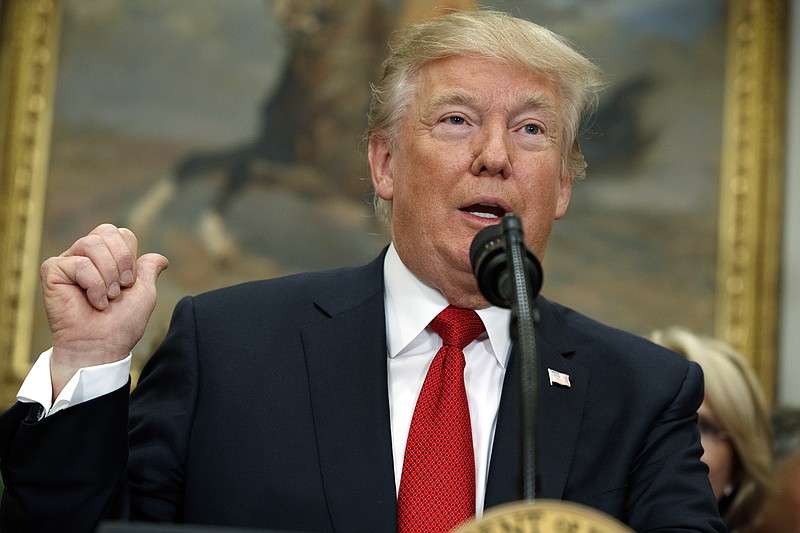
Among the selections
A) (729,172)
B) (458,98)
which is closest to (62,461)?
(458,98)

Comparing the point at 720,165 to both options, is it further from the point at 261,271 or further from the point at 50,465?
the point at 50,465

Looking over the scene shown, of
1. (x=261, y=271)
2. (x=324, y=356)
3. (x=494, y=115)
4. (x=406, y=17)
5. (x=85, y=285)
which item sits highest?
(x=406, y=17)

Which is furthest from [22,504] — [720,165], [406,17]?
[720,165]

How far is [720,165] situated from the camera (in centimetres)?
564

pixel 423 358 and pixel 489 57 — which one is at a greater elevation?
pixel 489 57

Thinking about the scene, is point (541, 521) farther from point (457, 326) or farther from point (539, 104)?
point (539, 104)

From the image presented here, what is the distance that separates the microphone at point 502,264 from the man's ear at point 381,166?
0.98m

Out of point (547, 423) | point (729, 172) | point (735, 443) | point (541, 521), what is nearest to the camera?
point (541, 521)

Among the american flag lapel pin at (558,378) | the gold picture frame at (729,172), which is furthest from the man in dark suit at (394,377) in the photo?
the gold picture frame at (729,172)

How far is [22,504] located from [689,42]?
4772mm

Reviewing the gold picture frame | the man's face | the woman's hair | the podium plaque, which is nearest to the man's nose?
the man's face

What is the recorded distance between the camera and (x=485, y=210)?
2287 millimetres

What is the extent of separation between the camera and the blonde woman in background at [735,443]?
3.70m

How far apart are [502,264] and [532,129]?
2.82 ft
